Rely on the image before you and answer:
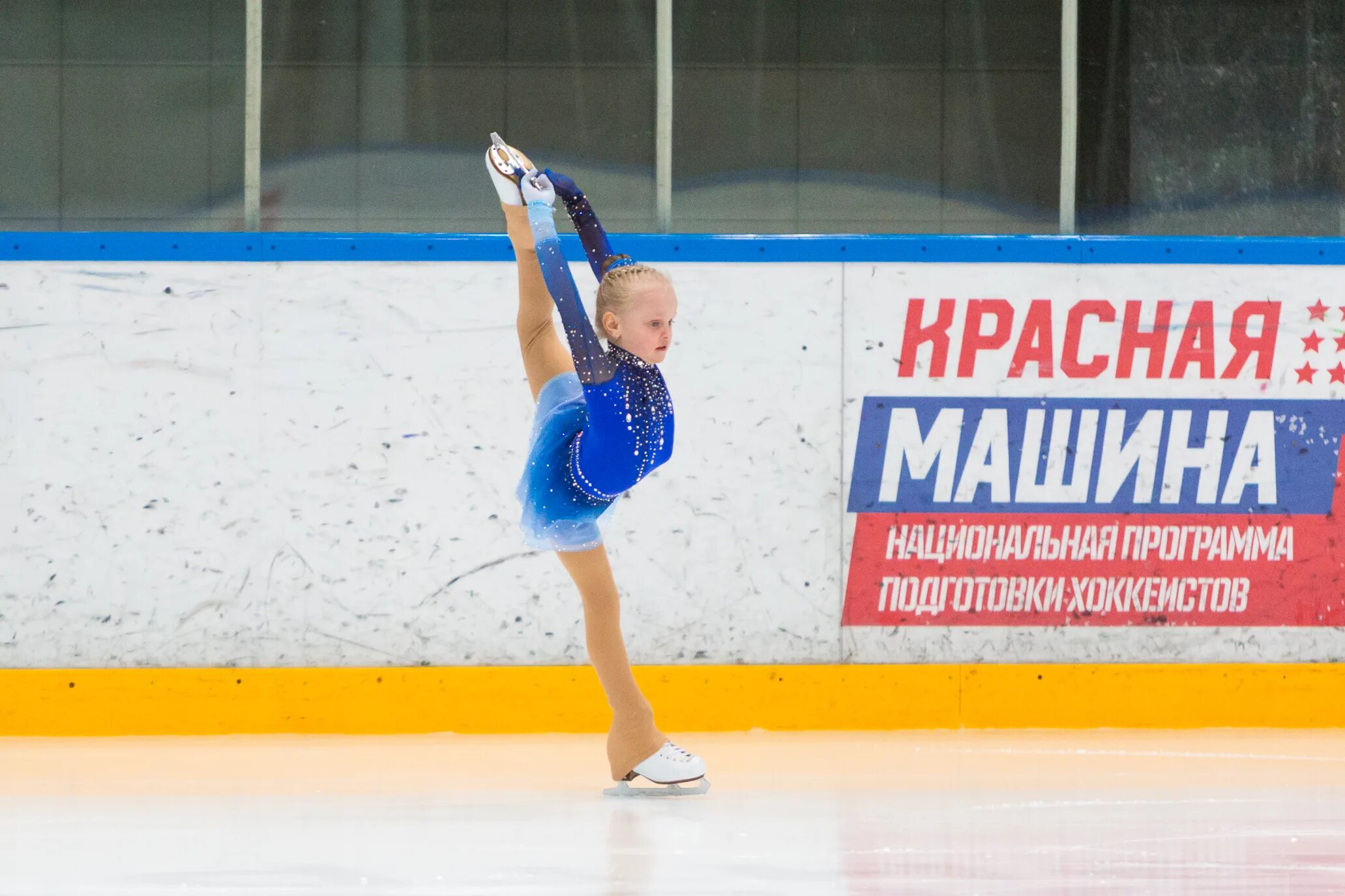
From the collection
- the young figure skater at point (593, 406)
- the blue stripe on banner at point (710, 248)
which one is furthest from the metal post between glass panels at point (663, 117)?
the young figure skater at point (593, 406)

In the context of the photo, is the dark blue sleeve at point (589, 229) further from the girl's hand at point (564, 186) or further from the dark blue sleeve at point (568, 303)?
the dark blue sleeve at point (568, 303)

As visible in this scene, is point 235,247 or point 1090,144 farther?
point 1090,144

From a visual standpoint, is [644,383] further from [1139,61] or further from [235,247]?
[1139,61]

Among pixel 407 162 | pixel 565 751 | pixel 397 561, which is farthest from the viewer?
pixel 407 162

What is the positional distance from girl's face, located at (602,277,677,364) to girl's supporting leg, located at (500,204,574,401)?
0.69 feet

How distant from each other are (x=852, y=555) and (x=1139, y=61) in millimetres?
1999

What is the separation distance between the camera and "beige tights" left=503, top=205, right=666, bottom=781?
3961 millimetres

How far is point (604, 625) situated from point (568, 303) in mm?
775

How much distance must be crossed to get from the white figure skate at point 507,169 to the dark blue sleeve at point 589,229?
67mm

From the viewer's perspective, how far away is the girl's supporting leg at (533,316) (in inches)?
154

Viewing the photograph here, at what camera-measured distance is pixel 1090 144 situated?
5.85 meters

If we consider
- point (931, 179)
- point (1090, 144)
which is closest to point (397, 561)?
point (931, 179)

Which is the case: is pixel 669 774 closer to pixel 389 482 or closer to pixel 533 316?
pixel 533 316

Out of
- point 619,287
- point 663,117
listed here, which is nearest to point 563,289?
point 619,287
